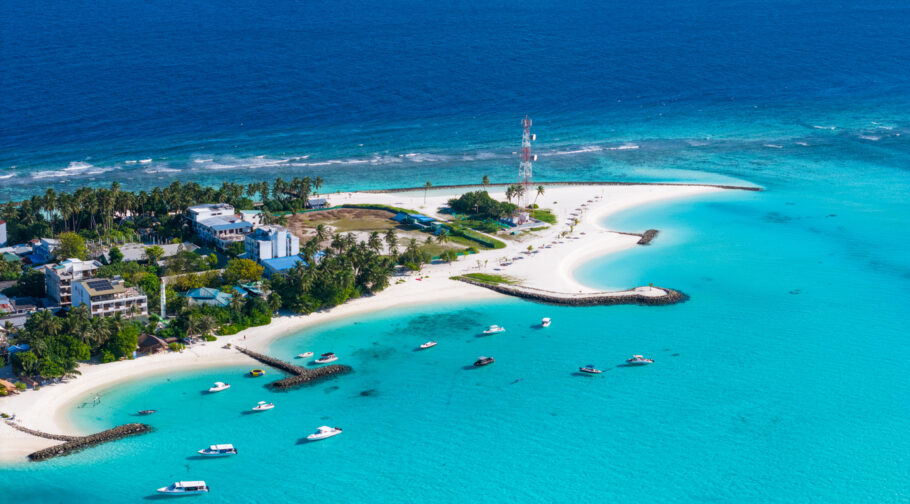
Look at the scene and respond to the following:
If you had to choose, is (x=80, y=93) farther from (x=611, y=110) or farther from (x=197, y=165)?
(x=611, y=110)

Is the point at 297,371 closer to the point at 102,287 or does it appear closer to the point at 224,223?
the point at 102,287

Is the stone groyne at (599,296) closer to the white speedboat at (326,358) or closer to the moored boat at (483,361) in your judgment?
the moored boat at (483,361)

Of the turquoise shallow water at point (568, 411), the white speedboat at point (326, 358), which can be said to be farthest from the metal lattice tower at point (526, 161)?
the white speedboat at point (326, 358)

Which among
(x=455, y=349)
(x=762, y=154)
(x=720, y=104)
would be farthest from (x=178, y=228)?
(x=720, y=104)

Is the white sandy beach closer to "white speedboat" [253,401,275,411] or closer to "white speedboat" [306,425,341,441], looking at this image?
"white speedboat" [253,401,275,411]

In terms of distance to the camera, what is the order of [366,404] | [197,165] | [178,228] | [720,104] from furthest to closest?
[720,104], [197,165], [178,228], [366,404]

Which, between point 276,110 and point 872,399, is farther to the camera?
point 276,110

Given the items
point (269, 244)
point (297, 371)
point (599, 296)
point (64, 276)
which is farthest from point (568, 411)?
point (64, 276)
